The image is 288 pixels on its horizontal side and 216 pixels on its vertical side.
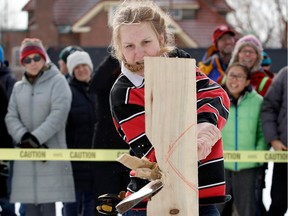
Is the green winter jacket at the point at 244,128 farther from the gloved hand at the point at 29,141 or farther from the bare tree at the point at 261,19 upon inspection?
the bare tree at the point at 261,19

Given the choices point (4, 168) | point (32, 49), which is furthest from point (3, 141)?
point (32, 49)

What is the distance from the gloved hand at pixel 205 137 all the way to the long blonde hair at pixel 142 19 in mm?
477

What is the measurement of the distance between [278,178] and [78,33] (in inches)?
1646

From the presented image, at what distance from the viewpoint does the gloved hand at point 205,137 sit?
264 centimetres

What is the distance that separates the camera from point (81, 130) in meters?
7.30

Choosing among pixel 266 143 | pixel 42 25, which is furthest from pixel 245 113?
pixel 42 25

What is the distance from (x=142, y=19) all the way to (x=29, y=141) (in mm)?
4011

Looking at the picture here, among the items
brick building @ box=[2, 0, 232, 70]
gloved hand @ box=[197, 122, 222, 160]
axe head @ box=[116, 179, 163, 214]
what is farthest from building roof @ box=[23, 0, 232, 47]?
axe head @ box=[116, 179, 163, 214]

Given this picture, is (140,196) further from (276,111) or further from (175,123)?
(276,111)

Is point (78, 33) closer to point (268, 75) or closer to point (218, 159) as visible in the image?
point (268, 75)

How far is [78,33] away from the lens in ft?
158

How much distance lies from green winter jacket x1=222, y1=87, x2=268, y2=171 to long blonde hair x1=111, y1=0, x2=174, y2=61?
3.73 m

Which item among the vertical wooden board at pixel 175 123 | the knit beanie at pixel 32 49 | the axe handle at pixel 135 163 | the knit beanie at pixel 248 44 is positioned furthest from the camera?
the knit beanie at pixel 248 44

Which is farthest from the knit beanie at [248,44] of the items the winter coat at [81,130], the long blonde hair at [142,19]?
the long blonde hair at [142,19]
